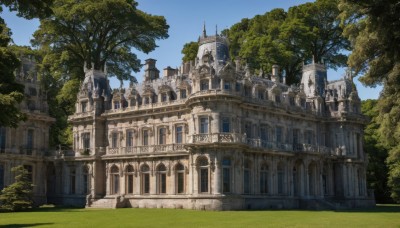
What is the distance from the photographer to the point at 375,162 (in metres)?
64.1

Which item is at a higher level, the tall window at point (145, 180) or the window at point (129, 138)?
the window at point (129, 138)

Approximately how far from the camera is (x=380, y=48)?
2750 centimetres

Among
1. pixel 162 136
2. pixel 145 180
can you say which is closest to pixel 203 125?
pixel 162 136

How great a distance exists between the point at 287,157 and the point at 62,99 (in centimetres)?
2637

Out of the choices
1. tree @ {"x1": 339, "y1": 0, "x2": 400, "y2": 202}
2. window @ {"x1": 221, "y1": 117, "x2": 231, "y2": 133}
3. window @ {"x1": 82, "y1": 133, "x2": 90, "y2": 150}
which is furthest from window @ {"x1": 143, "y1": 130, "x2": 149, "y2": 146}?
tree @ {"x1": 339, "y1": 0, "x2": 400, "y2": 202}

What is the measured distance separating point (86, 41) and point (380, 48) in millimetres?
43300

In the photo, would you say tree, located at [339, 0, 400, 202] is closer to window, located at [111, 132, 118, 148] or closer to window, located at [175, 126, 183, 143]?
window, located at [175, 126, 183, 143]

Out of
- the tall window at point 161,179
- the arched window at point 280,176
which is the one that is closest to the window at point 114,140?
the tall window at point 161,179

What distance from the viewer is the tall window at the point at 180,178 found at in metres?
47.7

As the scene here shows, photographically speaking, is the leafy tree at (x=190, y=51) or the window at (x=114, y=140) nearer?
the window at (x=114, y=140)

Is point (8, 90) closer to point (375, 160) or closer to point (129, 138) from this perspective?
point (129, 138)

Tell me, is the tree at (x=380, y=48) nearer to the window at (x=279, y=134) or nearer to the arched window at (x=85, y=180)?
the window at (x=279, y=134)

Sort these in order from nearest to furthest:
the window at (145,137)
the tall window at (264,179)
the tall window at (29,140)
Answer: the tall window at (264,179)
the window at (145,137)
the tall window at (29,140)

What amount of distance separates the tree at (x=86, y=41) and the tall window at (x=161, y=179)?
52.4 ft
